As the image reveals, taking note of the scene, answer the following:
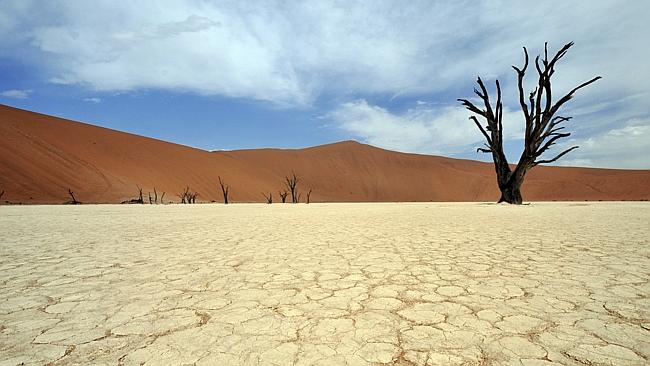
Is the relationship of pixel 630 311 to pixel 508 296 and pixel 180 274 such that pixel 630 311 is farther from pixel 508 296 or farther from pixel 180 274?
pixel 180 274

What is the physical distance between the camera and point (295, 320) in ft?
6.15

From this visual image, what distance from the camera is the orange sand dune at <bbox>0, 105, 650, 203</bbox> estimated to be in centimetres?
2236

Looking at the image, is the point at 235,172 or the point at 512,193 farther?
the point at 235,172

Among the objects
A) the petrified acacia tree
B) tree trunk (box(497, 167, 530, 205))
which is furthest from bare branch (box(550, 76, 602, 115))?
the petrified acacia tree

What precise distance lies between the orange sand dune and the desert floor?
22409 millimetres

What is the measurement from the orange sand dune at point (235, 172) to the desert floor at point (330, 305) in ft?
73.5

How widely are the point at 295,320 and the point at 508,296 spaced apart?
4.78 feet

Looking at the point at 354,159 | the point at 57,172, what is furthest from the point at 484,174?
the point at 57,172

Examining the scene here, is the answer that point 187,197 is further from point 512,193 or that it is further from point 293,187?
point 512,193

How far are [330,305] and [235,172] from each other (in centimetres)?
4119

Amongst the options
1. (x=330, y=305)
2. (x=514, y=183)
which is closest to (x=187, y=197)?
(x=514, y=183)

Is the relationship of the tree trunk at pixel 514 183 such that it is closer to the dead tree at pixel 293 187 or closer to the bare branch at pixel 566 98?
the bare branch at pixel 566 98

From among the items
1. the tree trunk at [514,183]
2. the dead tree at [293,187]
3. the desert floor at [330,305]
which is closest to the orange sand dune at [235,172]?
the dead tree at [293,187]

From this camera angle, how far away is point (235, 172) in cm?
4162
